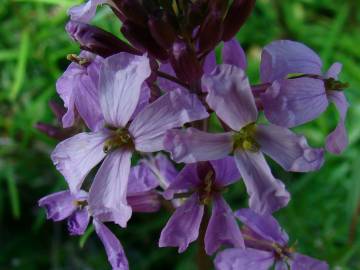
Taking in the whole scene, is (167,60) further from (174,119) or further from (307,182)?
(307,182)

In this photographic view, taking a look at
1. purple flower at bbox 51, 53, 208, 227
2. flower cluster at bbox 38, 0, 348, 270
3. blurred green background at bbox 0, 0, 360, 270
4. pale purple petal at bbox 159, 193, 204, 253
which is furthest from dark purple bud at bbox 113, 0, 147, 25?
blurred green background at bbox 0, 0, 360, 270

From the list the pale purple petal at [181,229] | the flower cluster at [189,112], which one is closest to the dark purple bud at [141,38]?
the flower cluster at [189,112]

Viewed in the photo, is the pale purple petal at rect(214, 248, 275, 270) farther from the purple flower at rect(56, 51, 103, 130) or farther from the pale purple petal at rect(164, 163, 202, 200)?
the purple flower at rect(56, 51, 103, 130)

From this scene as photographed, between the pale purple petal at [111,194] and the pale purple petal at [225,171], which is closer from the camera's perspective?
the pale purple petal at [111,194]

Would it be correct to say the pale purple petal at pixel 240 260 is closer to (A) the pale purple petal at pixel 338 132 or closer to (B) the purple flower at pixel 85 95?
(A) the pale purple petal at pixel 338 132

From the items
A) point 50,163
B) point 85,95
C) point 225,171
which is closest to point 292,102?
point 225,171

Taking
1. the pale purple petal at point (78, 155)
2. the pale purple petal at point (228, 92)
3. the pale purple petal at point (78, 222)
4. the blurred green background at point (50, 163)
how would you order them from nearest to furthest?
the pale purple petal at point (228, 92) → the pale purple petal at point (78, 155) → the pale purple petal at point (78, 222) → the blurred green background at point (50, 163)
